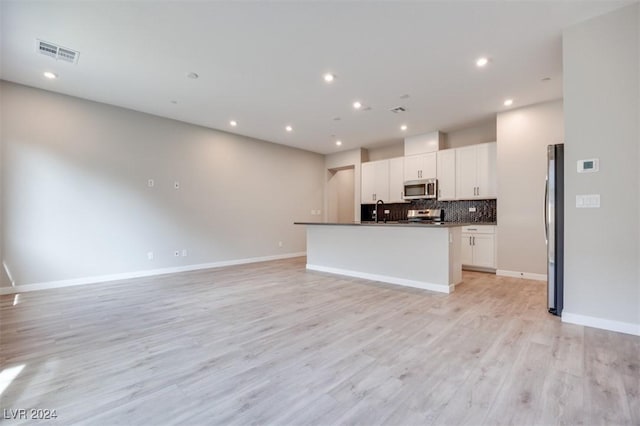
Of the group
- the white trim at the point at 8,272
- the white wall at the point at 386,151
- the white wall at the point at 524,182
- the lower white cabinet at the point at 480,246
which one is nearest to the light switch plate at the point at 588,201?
the white wall at the point at 524,182

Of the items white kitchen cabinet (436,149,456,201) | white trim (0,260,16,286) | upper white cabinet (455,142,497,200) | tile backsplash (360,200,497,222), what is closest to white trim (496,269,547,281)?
tile backsplash (360,200,497,222)

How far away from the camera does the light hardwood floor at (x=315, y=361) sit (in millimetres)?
1546

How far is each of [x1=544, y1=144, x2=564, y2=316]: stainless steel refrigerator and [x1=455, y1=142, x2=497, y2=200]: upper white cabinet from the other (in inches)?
96.1

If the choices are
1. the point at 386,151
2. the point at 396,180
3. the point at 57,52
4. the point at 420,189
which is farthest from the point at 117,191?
the point at 386,151

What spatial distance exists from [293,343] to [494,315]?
219 centimetres

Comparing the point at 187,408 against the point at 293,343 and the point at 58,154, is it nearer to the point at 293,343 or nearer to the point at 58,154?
the point at 293,343

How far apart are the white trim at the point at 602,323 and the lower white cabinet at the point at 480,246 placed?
2.51m

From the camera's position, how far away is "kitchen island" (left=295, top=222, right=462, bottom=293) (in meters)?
3.99

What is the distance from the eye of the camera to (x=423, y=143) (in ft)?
21.0

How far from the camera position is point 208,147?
603cm

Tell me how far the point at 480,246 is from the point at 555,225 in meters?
2.44

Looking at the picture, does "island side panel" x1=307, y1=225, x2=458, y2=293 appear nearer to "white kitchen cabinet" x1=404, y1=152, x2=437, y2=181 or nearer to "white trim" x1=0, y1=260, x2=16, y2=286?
"white kitchen cabinet" x1=404, y1=152, x2=437, y2=181

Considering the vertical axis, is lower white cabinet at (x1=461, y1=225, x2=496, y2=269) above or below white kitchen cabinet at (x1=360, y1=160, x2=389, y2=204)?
below

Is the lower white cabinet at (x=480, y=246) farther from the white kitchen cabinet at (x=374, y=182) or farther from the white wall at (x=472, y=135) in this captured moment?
the white kitchen cabinet at (x=374, y=182)
